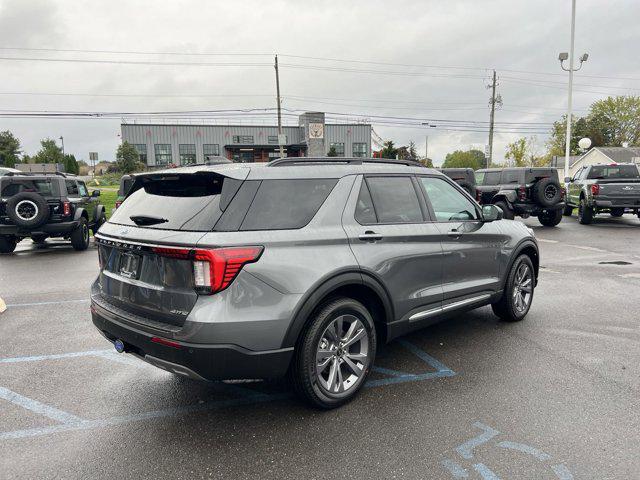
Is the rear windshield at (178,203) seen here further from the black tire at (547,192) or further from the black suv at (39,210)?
the black tire at (547,192)

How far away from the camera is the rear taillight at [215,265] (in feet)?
8.75

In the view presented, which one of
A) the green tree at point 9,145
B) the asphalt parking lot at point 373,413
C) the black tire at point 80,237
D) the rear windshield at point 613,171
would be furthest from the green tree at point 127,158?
the asphalt parking lot at point 373,413

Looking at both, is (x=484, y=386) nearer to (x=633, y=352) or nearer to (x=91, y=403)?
(x=633, y=352)

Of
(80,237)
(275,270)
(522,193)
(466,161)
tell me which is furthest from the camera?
(466,161)

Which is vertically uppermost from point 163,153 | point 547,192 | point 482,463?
point 163,153

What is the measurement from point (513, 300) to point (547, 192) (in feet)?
34.7

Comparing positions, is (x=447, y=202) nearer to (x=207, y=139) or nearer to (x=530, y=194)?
(x=530, y=194)

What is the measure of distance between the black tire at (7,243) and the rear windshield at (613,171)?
17477mm

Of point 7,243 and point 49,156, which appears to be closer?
point 7,243

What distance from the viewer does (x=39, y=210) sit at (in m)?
10.1

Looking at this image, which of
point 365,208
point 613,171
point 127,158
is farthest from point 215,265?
point 127,158

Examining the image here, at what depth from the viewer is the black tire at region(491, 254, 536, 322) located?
16.2 feet

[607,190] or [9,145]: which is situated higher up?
[9,145]

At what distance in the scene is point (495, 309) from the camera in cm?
516
